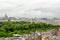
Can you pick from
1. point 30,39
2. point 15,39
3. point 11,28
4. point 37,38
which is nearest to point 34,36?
point 37,38

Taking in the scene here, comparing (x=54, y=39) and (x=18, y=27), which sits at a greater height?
(x=54, y=39)

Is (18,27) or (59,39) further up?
(59,39)

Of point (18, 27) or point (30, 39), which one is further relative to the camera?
point (18, 27)

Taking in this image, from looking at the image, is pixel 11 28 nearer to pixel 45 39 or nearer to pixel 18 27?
pixel 18 27

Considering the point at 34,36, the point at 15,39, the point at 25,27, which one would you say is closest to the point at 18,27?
the point at 25,27

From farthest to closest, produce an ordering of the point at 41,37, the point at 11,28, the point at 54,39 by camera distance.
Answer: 1. the point at 11,28
2. the point at 41,37
3. the point at 54,39

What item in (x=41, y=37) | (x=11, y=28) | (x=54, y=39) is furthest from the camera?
(x=11, y=28)

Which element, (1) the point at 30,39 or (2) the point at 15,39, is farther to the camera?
Answer: (1) the point at 30,39

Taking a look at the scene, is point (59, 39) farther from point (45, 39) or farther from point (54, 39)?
point (45, 39)
